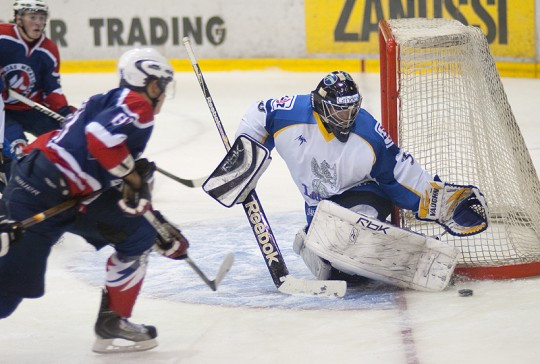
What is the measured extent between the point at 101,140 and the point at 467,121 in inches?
72.6

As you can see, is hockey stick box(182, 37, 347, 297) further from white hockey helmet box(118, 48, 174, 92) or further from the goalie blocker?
white hockey helmet box(118, 48, 174, 92)

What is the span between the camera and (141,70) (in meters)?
2.95

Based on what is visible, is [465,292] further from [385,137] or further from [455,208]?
[385,137]

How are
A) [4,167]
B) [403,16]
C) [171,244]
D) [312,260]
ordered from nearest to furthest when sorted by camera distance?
1. [171,244]
2. [312,260]
3. [4,167]
4. [403,16]

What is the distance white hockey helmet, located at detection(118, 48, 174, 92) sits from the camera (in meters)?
2.95

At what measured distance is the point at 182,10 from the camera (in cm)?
1014

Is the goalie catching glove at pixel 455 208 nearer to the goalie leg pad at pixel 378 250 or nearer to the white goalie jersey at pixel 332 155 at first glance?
the white goalie jersey at pixel 332 155

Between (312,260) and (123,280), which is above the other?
(123,280)

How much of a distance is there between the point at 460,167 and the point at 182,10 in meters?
6.12

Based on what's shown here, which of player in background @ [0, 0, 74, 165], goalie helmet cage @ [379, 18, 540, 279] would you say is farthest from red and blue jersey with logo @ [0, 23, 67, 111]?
goalie helmet cage @ [379, 18, 540, 279]

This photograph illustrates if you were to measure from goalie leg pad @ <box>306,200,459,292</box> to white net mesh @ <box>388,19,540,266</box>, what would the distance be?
0.22 m

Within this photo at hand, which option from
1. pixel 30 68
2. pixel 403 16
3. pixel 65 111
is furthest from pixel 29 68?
pixel 403 16

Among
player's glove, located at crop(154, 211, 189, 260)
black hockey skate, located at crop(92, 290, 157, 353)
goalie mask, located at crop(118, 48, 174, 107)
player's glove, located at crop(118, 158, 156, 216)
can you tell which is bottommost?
black hockey skate, located at crop(92, 290, 157, 353)

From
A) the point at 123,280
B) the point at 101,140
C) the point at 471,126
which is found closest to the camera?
the point at 101,140
